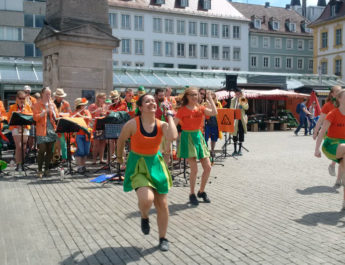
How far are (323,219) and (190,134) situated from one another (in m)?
2.32

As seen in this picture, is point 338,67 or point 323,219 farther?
point 338,67

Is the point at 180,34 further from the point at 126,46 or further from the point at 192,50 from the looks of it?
the point at 126,46

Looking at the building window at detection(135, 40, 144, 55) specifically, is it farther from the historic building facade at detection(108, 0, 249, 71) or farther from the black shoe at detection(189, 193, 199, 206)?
the black shoe at detection(189, 193, 199, 206)

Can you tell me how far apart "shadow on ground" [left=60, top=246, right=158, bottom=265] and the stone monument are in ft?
29.9

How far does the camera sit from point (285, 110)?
33.6m

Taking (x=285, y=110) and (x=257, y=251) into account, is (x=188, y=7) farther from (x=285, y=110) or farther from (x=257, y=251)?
(x=257, y=251)

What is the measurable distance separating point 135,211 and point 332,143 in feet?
10.2

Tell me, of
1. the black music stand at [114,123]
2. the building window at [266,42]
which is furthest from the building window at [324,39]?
the black music stand at [114,123]

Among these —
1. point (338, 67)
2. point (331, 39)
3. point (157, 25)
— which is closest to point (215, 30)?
point (157, 25)

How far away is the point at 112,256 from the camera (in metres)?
4.67

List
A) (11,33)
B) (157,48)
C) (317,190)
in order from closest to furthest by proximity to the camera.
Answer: (317,190)
(11,33)
(157,48)

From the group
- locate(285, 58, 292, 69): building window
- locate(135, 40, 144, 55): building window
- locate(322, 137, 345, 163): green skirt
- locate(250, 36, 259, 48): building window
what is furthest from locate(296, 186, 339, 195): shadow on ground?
locate(285, 58, 292, 69): building window

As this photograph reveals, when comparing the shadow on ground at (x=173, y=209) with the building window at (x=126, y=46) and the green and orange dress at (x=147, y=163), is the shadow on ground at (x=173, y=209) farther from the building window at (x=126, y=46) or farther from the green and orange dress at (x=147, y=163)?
the building window at (x=126, y=46)

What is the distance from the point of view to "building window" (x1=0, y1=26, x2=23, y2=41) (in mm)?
51281
